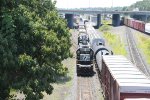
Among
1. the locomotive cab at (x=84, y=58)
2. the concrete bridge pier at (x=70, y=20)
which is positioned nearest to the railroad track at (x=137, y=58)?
the locomotive cab at (x=84, y=58)

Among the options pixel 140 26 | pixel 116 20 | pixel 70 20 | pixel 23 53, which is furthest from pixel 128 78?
pixel 116 20

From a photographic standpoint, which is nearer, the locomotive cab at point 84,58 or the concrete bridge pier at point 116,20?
the locomotive cab at point 84,58

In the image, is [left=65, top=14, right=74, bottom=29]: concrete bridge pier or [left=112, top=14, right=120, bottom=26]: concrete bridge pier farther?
[left=112, top=14, right=120, bottom=26]: concrete bridge pier

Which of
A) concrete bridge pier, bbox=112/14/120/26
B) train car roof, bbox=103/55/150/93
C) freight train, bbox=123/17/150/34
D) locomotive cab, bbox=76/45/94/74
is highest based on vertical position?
train car roof, bbox=103/55/150/93

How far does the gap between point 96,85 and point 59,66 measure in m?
20.3

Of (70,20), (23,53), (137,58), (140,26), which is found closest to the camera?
(23,53)

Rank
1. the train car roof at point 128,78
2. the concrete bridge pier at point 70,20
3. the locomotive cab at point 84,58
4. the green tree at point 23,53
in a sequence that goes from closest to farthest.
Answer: the train car roof at point 128,78 → the green tree at point 23,53 → the locomotive cab at point 84,58 → the concrete bridge pier at point 70,20

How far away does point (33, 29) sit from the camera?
23.9m

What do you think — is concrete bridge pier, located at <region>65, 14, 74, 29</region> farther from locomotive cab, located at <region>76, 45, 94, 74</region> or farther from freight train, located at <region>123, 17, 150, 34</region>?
locomotive cab, located at <region>76, 45, 94, 74</region>

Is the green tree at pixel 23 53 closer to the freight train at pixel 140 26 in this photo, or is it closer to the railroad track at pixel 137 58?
the railroad track at pixel 137 58

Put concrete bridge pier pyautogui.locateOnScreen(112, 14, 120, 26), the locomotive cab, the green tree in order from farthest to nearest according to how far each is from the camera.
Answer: concrete bridge pier pyautogui.locateOnScreen(112, 14, 120, 26) < the locomotive cab < the green tree

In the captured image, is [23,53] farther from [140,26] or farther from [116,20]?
[116,20]

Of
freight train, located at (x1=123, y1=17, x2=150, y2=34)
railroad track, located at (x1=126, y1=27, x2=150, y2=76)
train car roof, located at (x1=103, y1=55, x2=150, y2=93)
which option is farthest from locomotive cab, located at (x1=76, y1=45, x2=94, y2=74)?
freight train, located at (x1=123, y1=17, x2=150, y2=34)

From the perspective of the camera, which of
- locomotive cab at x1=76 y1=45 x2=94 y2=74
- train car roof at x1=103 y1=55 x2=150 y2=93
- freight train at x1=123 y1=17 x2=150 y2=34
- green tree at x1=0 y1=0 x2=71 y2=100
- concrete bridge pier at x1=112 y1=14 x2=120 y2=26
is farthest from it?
concrete bridge pier at x1=112 y1=14 x2=120 y2=26
